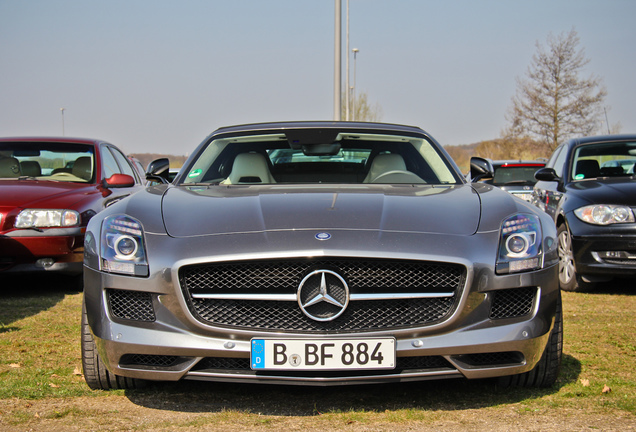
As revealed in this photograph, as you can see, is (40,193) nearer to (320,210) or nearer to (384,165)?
(384,165)

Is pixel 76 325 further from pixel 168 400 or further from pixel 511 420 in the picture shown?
pixel 511 420

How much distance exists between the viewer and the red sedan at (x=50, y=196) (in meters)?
6.67

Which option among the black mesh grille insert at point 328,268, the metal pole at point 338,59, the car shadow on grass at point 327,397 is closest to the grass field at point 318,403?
the car shadow on grass at point 327,397

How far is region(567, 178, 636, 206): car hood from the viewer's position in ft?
22.7

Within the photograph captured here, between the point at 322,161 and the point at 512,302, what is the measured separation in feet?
7.51

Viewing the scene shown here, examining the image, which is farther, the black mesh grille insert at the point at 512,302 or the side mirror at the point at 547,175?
the side mirror at the point at 547,175

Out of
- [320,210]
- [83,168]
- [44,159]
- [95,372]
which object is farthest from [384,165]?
[44,159]

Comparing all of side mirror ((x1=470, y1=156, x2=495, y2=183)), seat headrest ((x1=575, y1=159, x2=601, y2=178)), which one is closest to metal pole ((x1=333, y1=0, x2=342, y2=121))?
seat headrest ((x1=575, y1=159, x2=601, y2=178))

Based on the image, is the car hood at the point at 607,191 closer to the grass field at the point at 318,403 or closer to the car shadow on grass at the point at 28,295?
the grass field at the point at 318,403

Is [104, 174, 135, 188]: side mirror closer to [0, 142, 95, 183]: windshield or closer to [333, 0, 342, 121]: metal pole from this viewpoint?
[0, 142, 95, 183]: windshield

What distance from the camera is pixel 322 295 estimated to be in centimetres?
320

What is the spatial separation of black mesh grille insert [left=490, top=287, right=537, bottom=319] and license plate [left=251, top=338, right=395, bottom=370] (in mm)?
535

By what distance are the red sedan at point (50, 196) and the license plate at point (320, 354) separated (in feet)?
13.7

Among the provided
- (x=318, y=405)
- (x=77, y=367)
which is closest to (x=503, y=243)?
(x=318, y=405)
